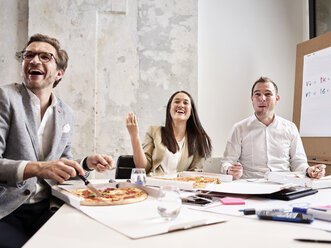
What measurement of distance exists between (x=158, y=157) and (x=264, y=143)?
3.26ft

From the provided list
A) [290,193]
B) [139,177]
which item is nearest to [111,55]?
[139,177]

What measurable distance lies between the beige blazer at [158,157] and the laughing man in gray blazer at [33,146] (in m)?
0.91

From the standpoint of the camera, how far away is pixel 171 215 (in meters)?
0.97

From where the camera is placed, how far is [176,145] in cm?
281

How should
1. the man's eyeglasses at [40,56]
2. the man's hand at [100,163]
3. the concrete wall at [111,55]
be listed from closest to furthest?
the man's hand at [100,163]
the man's eyeglasses at [40,56]
the concrete wall at [111,55]

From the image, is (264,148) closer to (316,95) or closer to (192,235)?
(316,95)

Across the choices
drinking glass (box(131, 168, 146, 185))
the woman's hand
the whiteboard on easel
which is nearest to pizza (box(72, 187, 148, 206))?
drinking glass (box(131, 168, 146, 185))

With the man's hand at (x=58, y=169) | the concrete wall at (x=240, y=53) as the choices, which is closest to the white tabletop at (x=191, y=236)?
the man's hand at (x=58, y=169)

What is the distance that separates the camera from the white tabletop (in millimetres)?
776

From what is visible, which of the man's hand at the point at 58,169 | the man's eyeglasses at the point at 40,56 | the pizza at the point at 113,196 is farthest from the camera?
the man's eyeglasses at the point at 40,56

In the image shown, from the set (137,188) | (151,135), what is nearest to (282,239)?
(137,188)

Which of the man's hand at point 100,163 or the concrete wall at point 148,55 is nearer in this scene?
the man's hand at point 100,163

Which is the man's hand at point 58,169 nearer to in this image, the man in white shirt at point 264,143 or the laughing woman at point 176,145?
the laughing woman at point 176,145

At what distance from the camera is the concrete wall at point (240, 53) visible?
404cm
